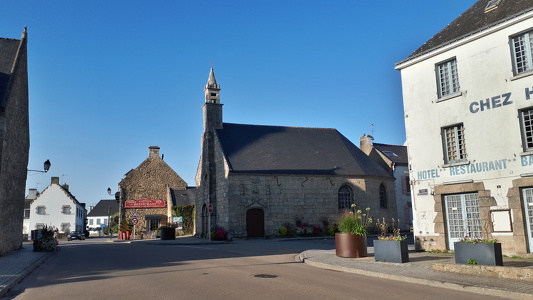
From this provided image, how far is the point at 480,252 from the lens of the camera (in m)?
9.88

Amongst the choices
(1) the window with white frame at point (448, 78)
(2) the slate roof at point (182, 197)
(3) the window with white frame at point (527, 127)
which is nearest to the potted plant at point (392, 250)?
(3) the window with white frame at point (527, 127)

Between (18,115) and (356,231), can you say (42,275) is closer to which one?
(356,231)

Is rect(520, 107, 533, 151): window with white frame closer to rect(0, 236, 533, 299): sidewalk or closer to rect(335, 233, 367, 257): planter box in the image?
rect(0, 236, 533, 299): sidewalk

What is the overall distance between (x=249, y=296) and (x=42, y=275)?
751cm

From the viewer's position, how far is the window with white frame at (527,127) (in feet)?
39.2

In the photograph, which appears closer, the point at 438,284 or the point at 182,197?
the point at 438,284

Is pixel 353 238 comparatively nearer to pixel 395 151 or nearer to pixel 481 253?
pixel 481 253

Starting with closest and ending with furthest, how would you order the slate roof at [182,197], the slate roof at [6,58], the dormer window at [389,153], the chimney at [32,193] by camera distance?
the slate roof at [6,58] → the dormer window at [389,153] → the slate roof at [182,197] → the chimney at [32,193]

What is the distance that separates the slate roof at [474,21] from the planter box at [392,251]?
23.7ft

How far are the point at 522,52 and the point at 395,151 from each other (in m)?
27.6

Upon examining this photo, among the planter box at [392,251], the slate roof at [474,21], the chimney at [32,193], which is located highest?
the slate roof at [474,21]

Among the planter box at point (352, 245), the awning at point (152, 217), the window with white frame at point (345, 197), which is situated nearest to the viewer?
the planter box at point (352, 245)

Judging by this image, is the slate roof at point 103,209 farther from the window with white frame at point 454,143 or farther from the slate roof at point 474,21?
the window with white frame at point 454,143

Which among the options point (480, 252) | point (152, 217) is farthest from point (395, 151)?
point (480, 252)
